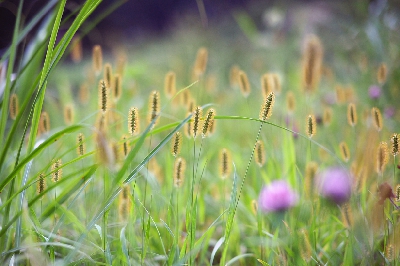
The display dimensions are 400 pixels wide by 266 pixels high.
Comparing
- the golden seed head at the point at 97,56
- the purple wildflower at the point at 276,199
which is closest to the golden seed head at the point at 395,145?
the purple wildflower at the point at 276,199

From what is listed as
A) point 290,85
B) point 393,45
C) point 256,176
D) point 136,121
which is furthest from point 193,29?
point 136,121

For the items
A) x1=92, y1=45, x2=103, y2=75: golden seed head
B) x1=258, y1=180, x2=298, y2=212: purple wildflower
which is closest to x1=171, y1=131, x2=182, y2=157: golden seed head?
x1=258, y1=180, x2=298, y2=212: purple wildflower

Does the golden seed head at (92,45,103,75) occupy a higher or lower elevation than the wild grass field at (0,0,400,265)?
higher

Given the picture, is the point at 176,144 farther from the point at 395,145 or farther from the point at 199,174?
the point at 199,174

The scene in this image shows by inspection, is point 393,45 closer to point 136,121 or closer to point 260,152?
point 260,152

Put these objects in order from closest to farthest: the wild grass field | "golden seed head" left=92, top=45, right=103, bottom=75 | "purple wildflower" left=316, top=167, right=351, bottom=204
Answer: the wild grass field
"purple wildflower" left=316, top=167, right=351, bottom=204
"golden seed head" left=92, top=45, right=103, bottom=75

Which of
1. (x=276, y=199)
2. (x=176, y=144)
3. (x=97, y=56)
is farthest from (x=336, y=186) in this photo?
(x=97, y=56)

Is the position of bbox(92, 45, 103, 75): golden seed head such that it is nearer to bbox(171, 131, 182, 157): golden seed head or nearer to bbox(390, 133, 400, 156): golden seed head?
bbox(171, 131, 182, 157): golden seed head

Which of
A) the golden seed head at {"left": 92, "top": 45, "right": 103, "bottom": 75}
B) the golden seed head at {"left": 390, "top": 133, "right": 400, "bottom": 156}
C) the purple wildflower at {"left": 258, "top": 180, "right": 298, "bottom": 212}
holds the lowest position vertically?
the purple wildflower at {"left": 258, "top": 180, "right": 298, "bottom": 212}
